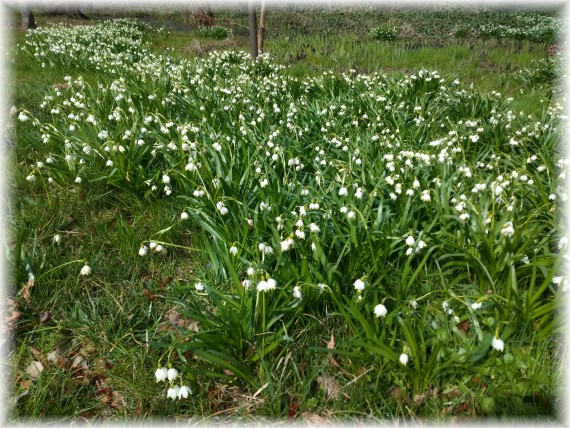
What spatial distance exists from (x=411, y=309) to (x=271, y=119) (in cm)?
303

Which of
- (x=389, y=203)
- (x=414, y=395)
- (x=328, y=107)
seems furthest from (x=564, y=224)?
(x=328, y=107)

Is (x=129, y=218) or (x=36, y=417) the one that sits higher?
(x=129, y=218)

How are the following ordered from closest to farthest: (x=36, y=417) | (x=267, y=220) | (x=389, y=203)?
1. (x=36, y=417)
2. (x=267, y=220)
3. (x=389, y=203)

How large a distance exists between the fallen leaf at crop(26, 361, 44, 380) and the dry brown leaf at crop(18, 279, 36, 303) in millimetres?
452

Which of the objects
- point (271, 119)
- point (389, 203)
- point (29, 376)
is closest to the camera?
point (29, 376)

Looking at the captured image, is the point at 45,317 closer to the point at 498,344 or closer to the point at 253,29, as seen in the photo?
the point at 498,344

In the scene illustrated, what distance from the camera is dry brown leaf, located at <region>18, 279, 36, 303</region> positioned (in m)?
2.47

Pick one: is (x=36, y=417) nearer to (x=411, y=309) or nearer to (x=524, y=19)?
(x=411, y=309)

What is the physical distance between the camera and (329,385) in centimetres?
205

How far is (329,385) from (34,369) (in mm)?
1477

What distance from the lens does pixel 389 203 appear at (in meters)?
3.04

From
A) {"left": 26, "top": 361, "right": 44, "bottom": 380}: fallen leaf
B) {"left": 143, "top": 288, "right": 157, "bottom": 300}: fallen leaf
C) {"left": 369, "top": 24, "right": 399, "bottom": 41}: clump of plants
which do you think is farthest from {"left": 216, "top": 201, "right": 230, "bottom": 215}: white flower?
{"left": 369, "top": 24, "right": 399, "bottom": 41}: clump of plants

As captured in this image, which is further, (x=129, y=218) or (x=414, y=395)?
(x=129, y=218)

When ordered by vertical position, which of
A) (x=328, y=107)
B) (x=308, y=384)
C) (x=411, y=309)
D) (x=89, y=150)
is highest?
(x=328, y=107)
